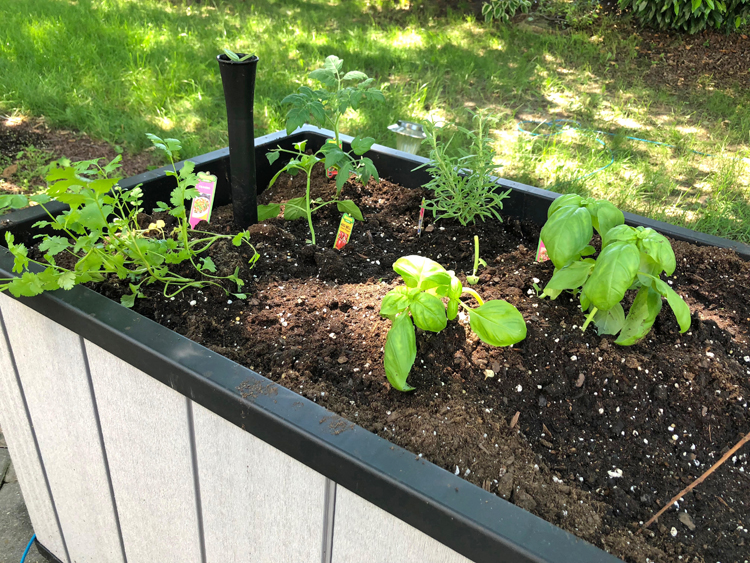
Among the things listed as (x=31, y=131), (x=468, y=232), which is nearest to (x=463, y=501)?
(x=468, y=232)

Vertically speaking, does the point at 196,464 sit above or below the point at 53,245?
below

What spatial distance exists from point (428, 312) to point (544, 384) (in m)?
0.27

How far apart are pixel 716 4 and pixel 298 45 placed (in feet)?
11.2

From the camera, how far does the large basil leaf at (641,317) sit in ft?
3.38

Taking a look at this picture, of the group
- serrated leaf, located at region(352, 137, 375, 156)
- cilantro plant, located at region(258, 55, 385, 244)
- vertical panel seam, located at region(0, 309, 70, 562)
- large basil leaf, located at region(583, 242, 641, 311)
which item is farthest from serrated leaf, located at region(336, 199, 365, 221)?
vertical panel seam, located at region(0, 309, 70, 562)

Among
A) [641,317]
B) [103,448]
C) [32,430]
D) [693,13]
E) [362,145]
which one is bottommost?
[32,430]

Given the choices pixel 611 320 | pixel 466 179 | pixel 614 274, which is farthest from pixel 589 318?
pixel 466 179

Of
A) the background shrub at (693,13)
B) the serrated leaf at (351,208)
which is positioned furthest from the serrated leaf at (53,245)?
the background shrub at (693,13)

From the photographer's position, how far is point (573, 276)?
1067mm

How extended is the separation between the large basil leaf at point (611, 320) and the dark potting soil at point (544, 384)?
0.02 m

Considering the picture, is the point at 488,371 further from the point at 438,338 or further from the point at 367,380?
the point at 367,380

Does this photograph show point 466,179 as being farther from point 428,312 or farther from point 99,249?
point 99,249

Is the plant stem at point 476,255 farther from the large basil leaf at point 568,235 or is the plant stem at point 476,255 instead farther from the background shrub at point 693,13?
the background shrub at point 693,13

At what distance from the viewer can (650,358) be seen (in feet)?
3.50
